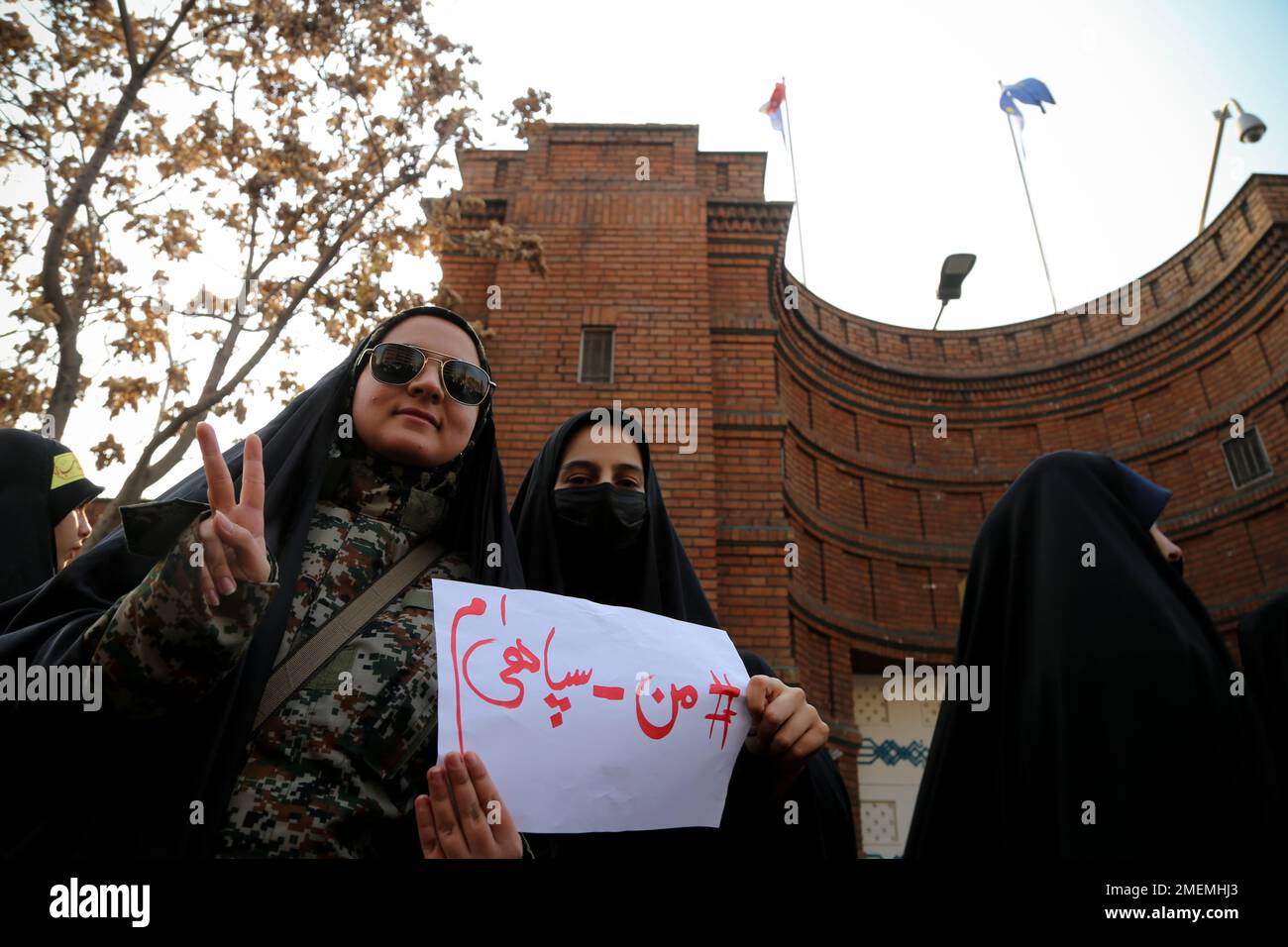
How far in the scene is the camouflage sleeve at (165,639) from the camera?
1.11 metres

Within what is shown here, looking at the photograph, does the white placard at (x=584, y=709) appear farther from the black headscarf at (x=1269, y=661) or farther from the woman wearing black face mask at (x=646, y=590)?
the black headscarf at (x=1269, y=661)

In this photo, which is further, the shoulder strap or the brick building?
the brick building

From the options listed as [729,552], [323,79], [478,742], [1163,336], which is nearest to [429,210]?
[323,79]

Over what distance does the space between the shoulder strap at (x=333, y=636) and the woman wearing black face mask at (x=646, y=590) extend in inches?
18.2

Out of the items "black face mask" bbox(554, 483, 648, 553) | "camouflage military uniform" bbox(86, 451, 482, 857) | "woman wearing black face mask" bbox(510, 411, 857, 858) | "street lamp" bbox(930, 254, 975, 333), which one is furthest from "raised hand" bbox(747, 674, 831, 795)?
"street lamp" bbox(930, 254, 975, 333)

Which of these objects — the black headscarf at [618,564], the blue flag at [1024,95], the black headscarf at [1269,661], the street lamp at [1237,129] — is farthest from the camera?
the blue flag at [1024,95]

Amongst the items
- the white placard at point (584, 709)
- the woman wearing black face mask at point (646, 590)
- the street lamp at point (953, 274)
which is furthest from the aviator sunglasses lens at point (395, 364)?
the street lamp at point (953, 274)

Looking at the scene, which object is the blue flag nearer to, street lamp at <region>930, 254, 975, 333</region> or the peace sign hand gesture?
street lamp at <region>930, 254, 975, 333</region>

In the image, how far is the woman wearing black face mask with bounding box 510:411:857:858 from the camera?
5.01ft

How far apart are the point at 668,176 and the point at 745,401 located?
3502 mm

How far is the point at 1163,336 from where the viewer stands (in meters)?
15.3

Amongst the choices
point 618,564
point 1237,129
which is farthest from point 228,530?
point 1237,129

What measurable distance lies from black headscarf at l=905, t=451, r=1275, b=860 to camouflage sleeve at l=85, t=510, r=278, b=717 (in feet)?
5.38

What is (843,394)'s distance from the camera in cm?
1530
